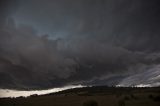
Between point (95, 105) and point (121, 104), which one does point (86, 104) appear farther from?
point (121, 104)

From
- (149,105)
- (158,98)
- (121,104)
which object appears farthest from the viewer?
(158,98)

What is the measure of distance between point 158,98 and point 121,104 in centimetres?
1813

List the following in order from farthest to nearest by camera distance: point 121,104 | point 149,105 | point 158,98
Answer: point 158,98 → point 121,104 → point 149,105

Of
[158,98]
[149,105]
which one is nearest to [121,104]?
[149,105]

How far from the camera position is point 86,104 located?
77.6 m

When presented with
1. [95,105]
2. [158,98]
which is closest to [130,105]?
[95,105]

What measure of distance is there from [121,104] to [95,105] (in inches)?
319

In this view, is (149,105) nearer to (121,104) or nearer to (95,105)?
(121,104)

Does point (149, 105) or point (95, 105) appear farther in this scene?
point (95, 105)

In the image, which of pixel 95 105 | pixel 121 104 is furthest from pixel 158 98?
pixel 95 105

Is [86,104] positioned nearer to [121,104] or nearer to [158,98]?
[121,104]

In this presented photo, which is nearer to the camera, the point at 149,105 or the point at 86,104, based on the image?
the point at 149,105

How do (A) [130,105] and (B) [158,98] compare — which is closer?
(A) [130,105]

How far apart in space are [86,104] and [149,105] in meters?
19.7
